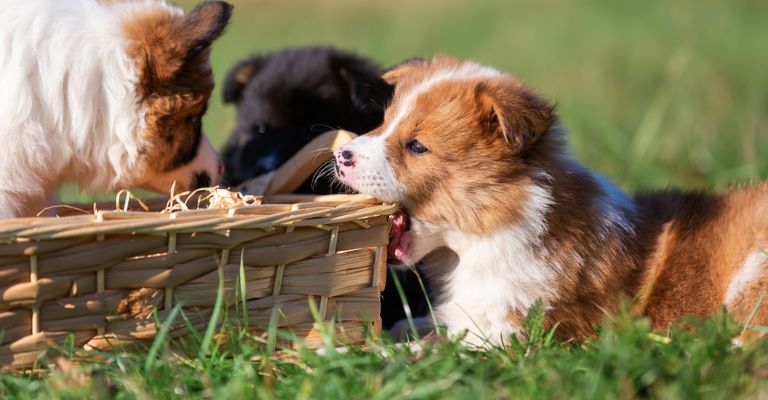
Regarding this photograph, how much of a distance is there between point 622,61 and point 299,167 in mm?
6169

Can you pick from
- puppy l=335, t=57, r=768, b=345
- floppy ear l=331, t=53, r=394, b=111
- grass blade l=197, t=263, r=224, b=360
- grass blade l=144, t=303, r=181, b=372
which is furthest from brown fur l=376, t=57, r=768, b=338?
grass blade l=144, t=303, r=181, b=372

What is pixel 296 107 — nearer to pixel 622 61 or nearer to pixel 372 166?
pixel 372 166

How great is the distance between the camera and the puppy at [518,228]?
3.23m

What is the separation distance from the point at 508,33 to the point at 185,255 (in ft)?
26.8

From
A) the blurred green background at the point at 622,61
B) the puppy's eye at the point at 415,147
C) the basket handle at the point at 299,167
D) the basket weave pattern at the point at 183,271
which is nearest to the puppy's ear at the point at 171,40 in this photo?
the basket handle at the point at 299,167

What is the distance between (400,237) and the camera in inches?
134

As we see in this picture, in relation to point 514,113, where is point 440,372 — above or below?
below

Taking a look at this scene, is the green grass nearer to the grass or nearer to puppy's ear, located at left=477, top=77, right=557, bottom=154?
the grass

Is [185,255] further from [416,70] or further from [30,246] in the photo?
[416,70]

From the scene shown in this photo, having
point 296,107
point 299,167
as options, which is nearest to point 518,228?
point 299,167

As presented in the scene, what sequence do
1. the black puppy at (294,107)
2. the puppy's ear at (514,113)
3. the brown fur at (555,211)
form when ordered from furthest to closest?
1. the black puppy at (294,107)
2. the brown fur at (555,211)
3. the puppy's ear at (514,113)

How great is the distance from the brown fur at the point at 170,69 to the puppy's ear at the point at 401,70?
0.82 meters

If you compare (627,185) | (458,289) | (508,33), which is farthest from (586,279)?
(508,33)

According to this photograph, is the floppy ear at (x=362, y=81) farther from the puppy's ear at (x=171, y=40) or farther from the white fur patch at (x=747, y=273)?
the white fur patch at (x=747, y=273)
